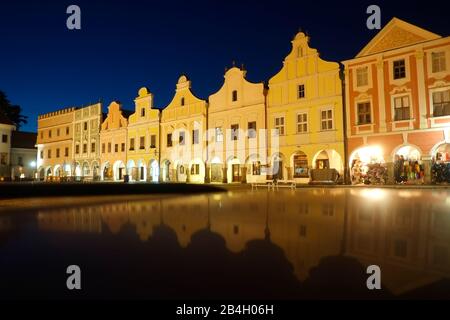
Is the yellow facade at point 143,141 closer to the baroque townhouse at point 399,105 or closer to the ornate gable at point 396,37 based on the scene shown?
the baroque townhouse at point 399,105

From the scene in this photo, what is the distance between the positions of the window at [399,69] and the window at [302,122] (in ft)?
22.3

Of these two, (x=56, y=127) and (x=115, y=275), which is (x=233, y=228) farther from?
(x=56, y=127)

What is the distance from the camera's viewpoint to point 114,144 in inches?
1623

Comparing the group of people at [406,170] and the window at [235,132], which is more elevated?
the window at [235,132]

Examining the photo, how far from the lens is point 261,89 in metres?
28.7

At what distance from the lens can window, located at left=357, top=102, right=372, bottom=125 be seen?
77.6 ft

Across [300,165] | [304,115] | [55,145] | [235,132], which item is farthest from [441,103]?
[55,145]

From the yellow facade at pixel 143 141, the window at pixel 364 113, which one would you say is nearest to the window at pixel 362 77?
the window at pixel 364 113

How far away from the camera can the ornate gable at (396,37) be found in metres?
21.9

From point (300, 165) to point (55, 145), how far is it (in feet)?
127

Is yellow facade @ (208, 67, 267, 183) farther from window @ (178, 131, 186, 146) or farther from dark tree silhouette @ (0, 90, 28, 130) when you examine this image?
dark tree silhouette @ (0, 90, 28, 130)

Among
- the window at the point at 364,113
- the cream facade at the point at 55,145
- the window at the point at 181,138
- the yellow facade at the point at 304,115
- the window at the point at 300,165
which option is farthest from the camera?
the cream facade at the point at 55,145

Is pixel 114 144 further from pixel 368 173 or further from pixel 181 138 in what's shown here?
pixel 368 173

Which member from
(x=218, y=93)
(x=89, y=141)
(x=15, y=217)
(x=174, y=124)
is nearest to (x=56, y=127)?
Result: (x=89, y=141)
